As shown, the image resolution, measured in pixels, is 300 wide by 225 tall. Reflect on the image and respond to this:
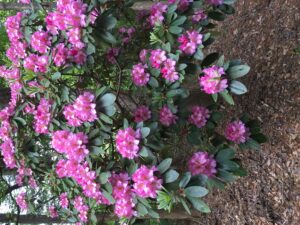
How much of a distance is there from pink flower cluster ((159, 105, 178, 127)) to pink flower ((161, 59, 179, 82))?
0.20m

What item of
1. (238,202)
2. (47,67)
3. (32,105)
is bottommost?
(238,202)

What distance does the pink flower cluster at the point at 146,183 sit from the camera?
75.7 inches

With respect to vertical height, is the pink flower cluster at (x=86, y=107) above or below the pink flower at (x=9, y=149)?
above

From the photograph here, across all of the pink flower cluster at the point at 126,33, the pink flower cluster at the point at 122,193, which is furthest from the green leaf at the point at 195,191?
the pink flower cluster at the point at 126,33

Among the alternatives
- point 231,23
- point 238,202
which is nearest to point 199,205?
point 238,202

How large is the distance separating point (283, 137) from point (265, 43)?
0.88 meters

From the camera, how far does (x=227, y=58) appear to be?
13.3 ft

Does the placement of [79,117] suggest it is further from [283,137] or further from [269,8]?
[269,8]

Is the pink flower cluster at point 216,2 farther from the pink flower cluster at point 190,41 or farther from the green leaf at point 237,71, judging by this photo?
the green leaf at point 237,71

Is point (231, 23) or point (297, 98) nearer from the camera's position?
point (297, 98)

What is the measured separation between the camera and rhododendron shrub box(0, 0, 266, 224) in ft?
6.82

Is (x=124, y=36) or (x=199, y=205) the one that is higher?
(x=124, y=36)

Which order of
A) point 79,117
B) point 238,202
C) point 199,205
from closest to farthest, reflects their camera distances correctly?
1. point 199,205
2. point 79,117
3. point 238,202

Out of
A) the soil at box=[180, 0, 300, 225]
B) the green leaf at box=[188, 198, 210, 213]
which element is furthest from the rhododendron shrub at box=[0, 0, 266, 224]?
the soil at box=[180, 0, 300, 225]
